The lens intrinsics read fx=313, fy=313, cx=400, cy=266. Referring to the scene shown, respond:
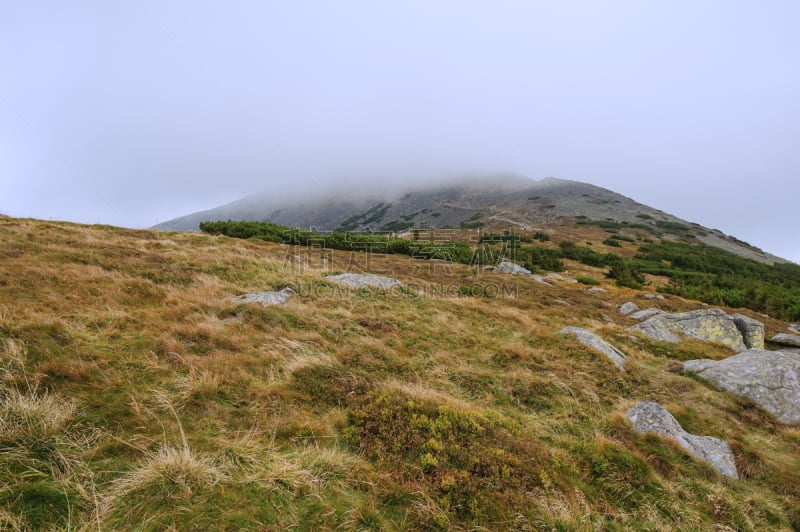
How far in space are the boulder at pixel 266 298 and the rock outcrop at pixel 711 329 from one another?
15797 mm

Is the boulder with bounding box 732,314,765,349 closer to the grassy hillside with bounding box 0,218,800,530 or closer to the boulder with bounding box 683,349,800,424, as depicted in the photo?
the boulder with bounding box 683,349,800,424

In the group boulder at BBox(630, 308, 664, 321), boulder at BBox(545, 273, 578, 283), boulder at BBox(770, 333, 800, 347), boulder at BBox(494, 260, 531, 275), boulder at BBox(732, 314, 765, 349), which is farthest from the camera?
boulder at BBox(494, 260, 531, 275)

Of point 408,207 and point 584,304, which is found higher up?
point 408,207

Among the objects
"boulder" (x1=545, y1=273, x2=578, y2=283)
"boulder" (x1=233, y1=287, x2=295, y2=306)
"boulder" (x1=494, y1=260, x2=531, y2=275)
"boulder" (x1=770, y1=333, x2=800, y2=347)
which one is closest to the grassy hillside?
"boulder" (x1=233, y1=287, x2=295, y2=306)

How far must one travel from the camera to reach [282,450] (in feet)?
13.5

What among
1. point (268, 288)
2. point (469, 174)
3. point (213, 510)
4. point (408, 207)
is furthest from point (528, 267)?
point (469, 174)

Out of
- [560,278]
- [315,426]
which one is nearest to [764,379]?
[315,426]

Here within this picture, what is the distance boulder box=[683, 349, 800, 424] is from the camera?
7906 millimetres

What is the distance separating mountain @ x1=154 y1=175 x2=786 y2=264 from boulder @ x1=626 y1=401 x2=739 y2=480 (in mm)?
58228

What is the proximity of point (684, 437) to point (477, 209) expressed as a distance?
3493 inches

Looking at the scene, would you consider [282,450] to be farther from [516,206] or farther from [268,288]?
[516,206]

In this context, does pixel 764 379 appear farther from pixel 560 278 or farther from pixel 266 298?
pixel 560 278

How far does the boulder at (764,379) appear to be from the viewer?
791 cm

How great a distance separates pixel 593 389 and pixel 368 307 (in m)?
7.94
